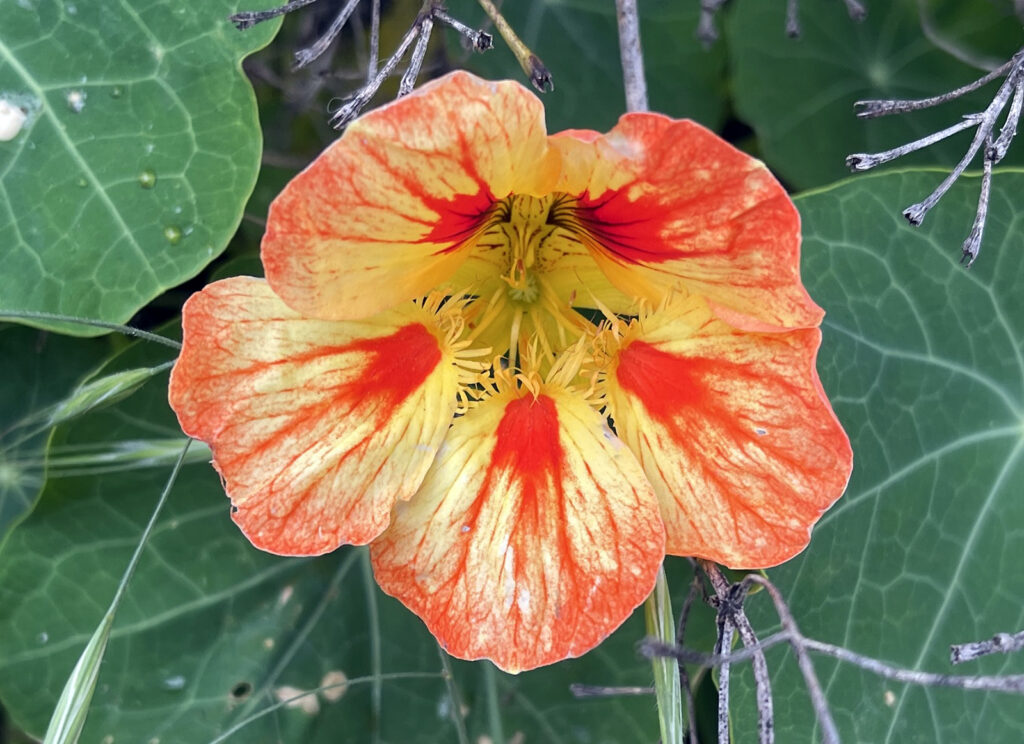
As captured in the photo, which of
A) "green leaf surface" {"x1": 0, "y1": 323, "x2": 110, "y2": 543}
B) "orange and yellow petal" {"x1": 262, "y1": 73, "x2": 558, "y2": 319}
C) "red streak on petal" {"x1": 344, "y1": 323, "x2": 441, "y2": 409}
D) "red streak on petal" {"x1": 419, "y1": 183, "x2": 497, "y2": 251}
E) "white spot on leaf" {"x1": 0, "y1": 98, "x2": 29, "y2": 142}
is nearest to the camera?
"orange and yellow petal" {"x1": 262, "y1": 73, "x2": 558, "y2": 319}

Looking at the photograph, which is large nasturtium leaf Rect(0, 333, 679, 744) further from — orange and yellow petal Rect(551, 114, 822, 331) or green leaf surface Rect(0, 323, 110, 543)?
orange and yellow petal Rect(551, 114, 822, 331)

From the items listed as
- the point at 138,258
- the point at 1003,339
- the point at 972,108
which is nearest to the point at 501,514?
the point at 138,258

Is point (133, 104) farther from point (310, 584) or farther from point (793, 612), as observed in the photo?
point (793, 612)

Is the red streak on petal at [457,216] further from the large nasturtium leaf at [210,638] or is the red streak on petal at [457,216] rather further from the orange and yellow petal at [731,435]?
the large nasturtium leaf at [210,638]

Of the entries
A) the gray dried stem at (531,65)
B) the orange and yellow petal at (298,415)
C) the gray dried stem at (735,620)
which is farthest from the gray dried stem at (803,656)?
the gray dried stem at (531,65)

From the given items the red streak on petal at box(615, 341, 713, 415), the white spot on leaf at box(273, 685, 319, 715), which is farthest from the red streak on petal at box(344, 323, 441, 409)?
the white spot on leaf at box(273, 685, 319, 715)

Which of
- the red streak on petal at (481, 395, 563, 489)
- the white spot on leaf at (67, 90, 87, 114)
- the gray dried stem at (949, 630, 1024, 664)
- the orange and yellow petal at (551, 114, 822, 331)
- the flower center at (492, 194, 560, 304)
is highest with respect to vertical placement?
the orange and yellow petal at (551, 114, 822, 331)

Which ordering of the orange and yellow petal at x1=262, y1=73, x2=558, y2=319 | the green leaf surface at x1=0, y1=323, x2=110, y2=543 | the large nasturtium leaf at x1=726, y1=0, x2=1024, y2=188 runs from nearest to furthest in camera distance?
the orange and yellow petal at x1=262, y1=73, x2=558, y2=319
the green leaf surface at x1=0, y1=323, x2=110, y2=543
the large nasturtium leaf at x1=726, y1=0, x2=1024, y2=188

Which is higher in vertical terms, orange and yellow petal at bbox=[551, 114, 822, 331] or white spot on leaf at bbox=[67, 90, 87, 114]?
orange and yellow petal at bbox=[551, 114, 822, 331]
